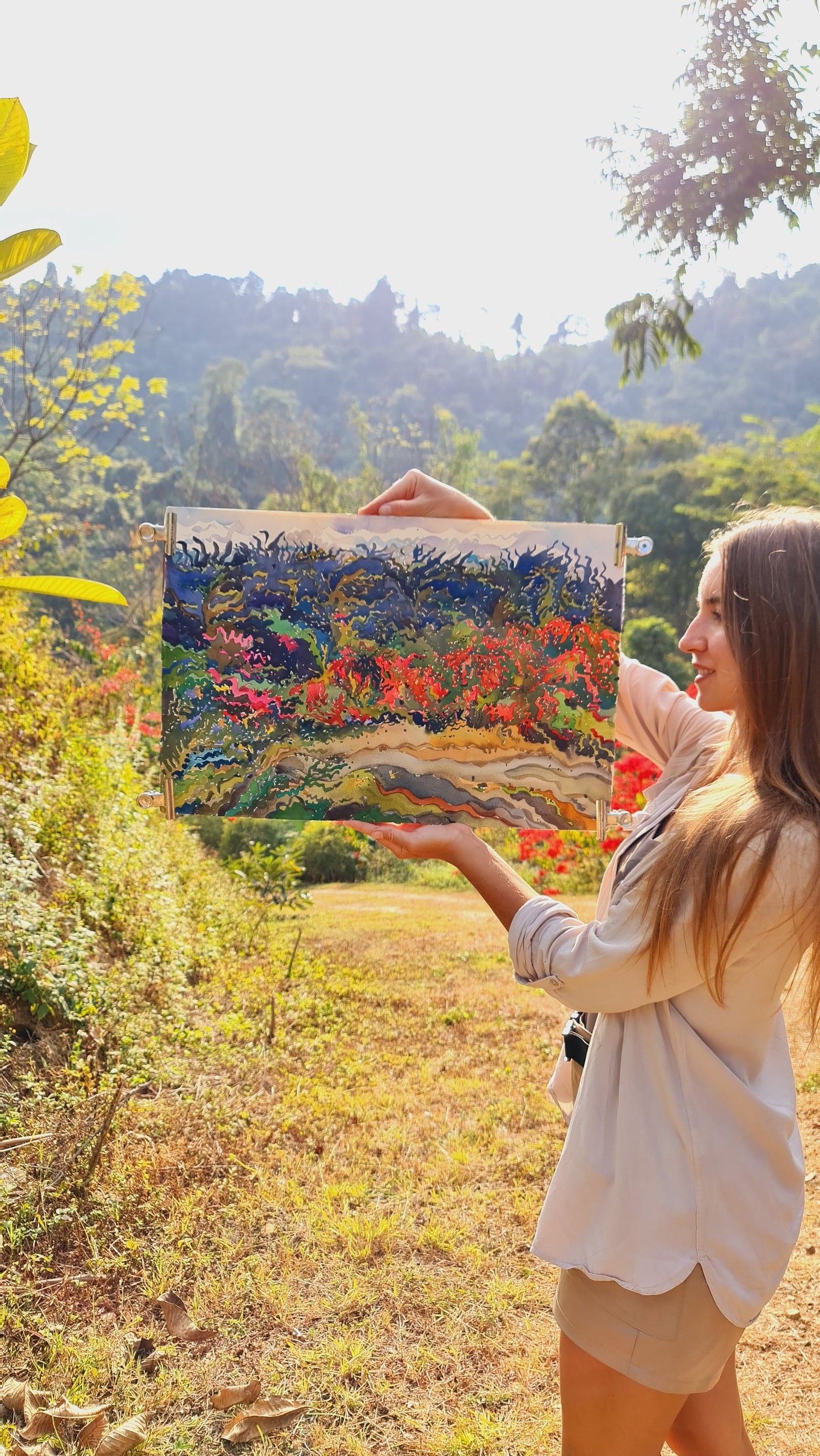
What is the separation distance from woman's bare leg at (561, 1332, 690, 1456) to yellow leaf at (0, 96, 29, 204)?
1.58 m

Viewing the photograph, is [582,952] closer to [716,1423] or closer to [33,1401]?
[716,1423]

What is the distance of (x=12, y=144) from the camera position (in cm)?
116

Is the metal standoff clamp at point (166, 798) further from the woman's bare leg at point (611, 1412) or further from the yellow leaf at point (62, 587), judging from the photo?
the woman's bare leg at point (611, 1412)

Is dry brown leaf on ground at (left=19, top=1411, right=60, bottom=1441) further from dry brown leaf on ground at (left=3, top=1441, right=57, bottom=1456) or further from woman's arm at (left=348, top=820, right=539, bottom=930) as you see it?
woman's arm at (left=348, top=820, right=539, bottom=930)

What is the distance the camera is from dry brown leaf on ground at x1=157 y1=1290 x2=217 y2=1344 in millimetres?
2072

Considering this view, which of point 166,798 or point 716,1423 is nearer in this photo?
point 716,1423

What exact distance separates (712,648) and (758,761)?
23 cm

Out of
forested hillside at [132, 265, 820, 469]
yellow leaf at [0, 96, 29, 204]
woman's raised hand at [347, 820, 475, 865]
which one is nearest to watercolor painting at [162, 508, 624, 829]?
woman's raised hand at [347, 820, 475, 865]

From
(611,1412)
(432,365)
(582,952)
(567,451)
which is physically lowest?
(611,1412)

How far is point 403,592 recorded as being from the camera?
5.52 ft

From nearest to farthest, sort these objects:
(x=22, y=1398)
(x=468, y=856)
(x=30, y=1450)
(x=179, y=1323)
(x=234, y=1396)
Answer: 1. (x=468, y=856)
2. (x=30, y=1450)
3. (x=22, y=1398)
4. (x=234, y=1396)
5. (x=179, y=1323)

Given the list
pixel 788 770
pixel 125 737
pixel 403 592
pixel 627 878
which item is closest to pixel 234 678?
pixel 403 592

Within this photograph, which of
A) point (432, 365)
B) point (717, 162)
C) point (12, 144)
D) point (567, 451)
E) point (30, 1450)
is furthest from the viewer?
point (432, 365)

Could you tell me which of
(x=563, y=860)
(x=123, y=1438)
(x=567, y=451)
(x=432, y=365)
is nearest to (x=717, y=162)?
(x=563, y=860)
